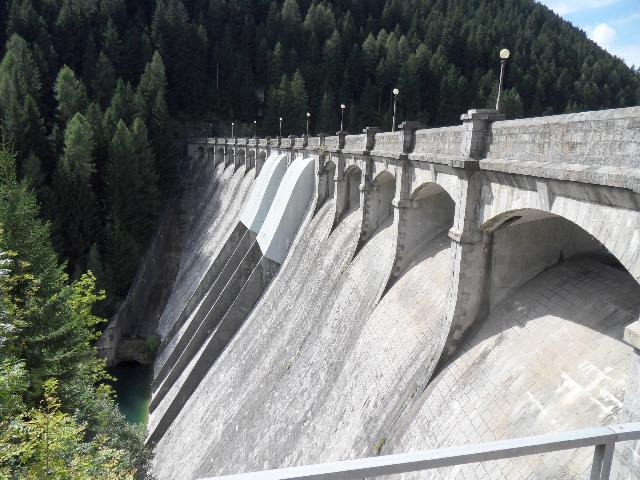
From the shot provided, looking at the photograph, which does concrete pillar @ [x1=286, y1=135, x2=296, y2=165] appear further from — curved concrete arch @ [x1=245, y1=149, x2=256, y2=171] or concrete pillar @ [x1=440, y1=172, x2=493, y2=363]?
concrete pillar @ [x1=440, y1=172, x2=493, y2=363]

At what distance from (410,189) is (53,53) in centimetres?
6540

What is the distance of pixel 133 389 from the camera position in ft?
111

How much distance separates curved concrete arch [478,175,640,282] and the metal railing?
4154 mm

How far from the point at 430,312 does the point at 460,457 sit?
11.7 metres

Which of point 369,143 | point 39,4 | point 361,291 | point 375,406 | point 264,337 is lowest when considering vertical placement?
point 264,337

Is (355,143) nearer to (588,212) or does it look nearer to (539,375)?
(539,375)

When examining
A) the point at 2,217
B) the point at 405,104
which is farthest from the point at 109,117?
the point at 405,104

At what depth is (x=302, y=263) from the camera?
25.8 metres

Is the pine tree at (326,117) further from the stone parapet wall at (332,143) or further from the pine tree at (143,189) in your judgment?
the stone parapet wall at (332,143)

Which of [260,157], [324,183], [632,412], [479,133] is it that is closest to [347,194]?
[324,183]

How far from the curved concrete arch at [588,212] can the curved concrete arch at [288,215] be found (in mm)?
19630

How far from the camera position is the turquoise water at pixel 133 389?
30.7 metres

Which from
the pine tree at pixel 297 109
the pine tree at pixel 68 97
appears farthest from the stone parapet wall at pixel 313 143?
the pine tree at pixel 297 109

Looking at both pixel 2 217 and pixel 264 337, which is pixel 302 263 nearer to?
pixel 264 337
